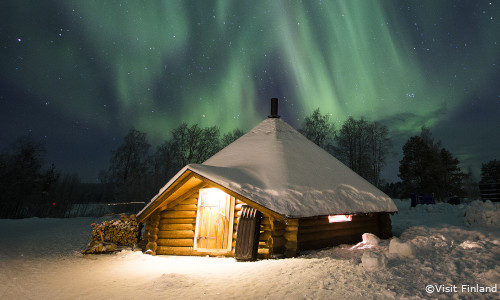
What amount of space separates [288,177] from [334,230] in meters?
2.55

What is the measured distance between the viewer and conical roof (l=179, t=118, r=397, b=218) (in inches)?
313

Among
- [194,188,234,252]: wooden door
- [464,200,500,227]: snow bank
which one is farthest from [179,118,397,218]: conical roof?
[464,200,500,227]: snow bank

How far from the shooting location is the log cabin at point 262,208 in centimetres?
775

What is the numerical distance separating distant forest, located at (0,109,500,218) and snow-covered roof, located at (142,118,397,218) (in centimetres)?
1709

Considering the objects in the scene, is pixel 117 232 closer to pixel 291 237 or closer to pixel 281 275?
pixel 291 237

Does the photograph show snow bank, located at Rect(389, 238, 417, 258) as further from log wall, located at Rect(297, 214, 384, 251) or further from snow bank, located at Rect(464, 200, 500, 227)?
snow bank, located at Rect(464, 200, 500, 227)

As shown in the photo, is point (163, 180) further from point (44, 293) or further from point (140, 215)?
point (44, 293)

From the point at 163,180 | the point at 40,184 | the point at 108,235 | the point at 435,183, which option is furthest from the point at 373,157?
the point at 40,184

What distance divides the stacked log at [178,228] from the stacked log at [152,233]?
0.42ft

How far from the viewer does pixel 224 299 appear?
453 cm

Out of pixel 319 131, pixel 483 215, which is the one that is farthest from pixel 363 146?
pixel 483 215

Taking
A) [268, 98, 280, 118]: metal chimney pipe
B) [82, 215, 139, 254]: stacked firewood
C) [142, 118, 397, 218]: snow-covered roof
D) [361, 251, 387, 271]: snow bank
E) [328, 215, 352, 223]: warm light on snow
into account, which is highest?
[268, 98, 280, 118]: metal chimney pipe

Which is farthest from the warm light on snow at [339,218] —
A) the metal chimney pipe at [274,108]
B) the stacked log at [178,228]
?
the metal chimney pipe at [274,108]

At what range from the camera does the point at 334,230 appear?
9.12 metres
